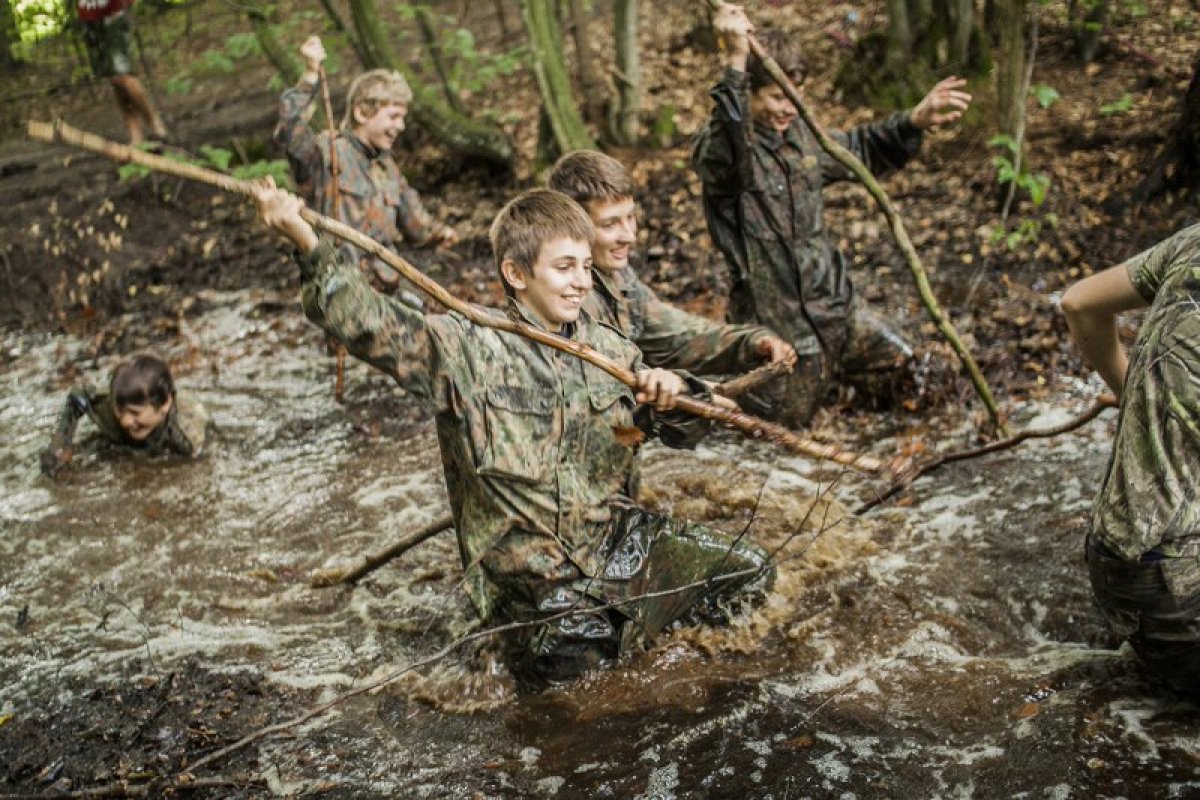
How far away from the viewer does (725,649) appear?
447cm

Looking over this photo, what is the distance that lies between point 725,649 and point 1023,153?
19.7ft

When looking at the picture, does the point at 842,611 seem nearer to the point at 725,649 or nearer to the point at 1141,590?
the point at 725,649

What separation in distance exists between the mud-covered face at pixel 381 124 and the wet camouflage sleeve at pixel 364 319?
13.4ft

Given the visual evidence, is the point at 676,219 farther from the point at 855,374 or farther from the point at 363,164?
the point at 855,374

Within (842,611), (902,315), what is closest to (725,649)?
(842,611)

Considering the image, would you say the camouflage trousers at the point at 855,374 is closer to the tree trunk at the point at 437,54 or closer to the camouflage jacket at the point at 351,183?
the camouflage jacket at the point at 351,183

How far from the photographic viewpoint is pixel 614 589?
4.33m

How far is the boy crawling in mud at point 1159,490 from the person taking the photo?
127 inches

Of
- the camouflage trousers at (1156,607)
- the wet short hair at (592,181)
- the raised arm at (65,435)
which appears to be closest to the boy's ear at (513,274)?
the wet short hair at (592,181)

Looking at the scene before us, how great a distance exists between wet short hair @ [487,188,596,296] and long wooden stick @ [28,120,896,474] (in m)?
0.28

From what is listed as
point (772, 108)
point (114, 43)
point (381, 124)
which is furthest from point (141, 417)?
point (114, 43)

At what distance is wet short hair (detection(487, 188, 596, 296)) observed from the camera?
13.4 ft

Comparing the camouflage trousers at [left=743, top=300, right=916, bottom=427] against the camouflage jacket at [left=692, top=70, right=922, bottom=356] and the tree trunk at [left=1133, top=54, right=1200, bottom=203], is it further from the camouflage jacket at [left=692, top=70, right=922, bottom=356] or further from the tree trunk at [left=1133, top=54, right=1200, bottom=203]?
the tree trunk at [left=1133, top=54, right=1200, bottom=203]

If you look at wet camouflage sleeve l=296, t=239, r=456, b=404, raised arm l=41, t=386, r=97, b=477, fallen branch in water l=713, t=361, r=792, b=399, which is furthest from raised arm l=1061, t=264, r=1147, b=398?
raised arm l=41, t=386, r=97, b=477
